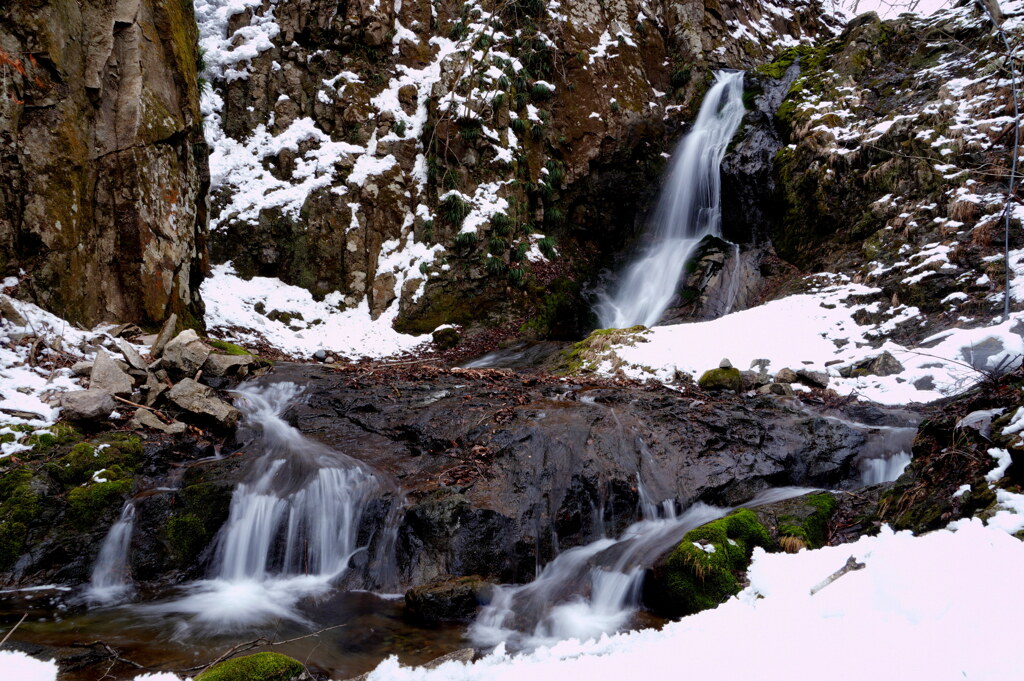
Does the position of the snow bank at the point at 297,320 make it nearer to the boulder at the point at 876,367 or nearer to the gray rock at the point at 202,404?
the gray rock at the point at 202,404

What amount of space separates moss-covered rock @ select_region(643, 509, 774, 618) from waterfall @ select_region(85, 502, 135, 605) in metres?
4.09

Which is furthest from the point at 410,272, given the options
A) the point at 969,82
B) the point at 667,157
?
the point at 969,82

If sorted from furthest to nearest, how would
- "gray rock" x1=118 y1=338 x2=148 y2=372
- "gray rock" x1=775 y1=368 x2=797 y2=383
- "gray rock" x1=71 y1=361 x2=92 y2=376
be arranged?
"gray rock" x1=775 y1=368 x2=797 y2=383 < "gray rock" x1=118 y1=338 x2=148 y2=372 < "gray rock" x1=71 y1=361 x2=92 y2=376

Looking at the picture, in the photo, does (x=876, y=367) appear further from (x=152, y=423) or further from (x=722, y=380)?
(x=152, y=423)

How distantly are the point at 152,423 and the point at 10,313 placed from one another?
2.07 metres

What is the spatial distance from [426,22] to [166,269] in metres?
11.1

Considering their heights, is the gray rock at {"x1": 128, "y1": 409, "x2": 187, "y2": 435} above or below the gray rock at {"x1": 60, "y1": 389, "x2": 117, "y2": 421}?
below

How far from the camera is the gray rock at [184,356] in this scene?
20.0 ft

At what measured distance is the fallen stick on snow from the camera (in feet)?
7.13

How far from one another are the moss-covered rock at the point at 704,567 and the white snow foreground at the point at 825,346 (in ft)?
14.5

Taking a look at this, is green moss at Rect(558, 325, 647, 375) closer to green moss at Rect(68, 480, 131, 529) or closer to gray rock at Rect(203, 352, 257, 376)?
gray rock at Rect(203, 352, 257, 376)

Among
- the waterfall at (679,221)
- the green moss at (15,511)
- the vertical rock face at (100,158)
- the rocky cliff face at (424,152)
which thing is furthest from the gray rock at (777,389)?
the vertical rock face at (100,158)

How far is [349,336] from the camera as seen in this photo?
12.1 metres

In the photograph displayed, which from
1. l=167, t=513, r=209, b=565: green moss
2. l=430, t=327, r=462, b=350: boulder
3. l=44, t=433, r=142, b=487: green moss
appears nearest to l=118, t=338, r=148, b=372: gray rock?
l=44, t=433, r=142, b=487: green moss
